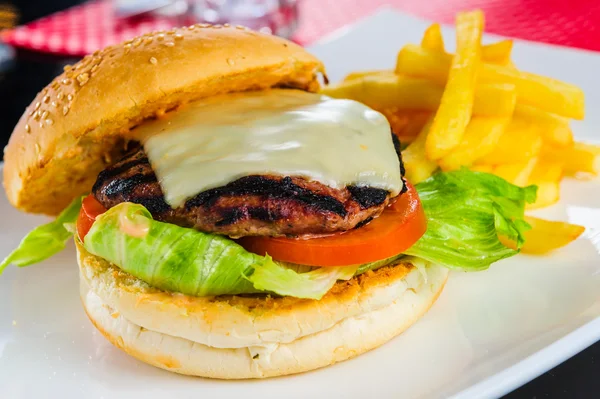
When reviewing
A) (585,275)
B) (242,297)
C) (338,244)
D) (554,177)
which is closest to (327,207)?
(338,244)

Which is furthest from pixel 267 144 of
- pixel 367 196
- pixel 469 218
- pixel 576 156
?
pixel 576 156

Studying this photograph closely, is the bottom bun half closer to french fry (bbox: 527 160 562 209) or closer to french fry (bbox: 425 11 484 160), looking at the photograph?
french fry (bbox: 425 11 484 160)

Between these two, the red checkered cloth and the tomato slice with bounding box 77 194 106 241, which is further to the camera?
the red checkered cloth

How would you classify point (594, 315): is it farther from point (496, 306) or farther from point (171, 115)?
point (171, 115)

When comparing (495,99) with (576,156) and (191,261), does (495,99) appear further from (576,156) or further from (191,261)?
(191,261)

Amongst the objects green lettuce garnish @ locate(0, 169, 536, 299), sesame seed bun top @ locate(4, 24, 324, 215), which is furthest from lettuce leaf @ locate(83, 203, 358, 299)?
sesame seed bun top @ locate(4, 24, 324, 215)

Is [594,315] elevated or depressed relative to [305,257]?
depressed

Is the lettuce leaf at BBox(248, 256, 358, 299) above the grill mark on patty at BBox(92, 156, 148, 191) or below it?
below

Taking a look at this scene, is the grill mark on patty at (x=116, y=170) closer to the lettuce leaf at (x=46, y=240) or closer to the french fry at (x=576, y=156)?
the lettuce leaf at (x=46, y=240)
